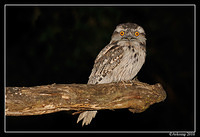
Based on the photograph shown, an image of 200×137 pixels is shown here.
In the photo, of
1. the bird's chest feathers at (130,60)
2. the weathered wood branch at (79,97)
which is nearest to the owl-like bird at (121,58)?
the bird's chest feathers at (130,60)

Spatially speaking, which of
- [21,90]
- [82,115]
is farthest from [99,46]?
[21,90]

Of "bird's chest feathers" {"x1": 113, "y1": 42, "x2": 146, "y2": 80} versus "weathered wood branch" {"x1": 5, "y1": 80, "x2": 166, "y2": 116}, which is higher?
"bird's chest feathers" {"x1": 113, "y1": 42, "x2": 146, "y2": 80}

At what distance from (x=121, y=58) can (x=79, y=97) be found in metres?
0.92

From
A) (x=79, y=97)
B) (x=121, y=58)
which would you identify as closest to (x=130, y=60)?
(x=121, y=58)

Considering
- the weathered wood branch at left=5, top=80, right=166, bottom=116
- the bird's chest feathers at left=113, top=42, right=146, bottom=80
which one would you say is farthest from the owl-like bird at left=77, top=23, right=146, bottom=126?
the weathered wood branch at left=5, top=80, right=166, bottom=116

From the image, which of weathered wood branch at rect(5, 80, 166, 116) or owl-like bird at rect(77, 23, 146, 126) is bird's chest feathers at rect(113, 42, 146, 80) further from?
weathered wood branch at rect(5, 80, 166, 116)

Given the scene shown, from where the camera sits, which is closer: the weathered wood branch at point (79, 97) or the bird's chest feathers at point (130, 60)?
the weathered wood branch at point (79, 97)

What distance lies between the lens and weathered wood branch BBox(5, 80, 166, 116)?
2.78 metres

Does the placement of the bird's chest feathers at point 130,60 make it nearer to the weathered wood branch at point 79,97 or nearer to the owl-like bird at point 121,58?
the owl-like bird at point 121,58

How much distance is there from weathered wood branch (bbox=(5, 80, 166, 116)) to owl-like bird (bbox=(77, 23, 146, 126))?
0.30 metres

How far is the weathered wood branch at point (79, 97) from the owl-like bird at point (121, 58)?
0.30 m

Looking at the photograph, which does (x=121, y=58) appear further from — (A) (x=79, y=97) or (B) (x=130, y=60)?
(A) (x=79, y=97)

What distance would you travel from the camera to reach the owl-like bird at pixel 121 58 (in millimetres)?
3650

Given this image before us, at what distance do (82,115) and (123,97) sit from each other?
2.33ft
